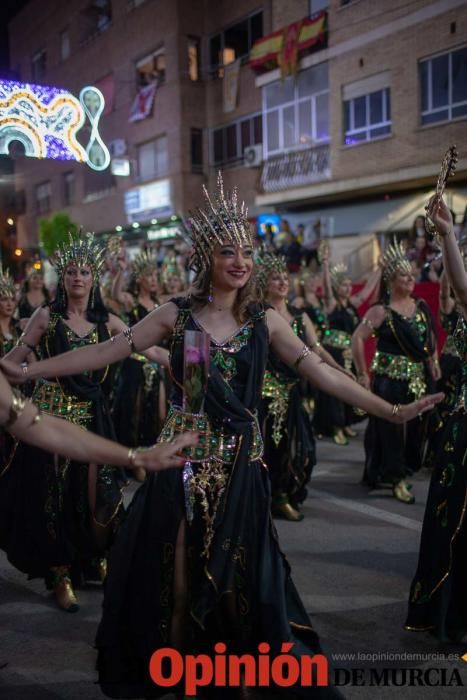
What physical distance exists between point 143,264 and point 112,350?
5449mm

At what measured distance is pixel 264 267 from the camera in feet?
21.6

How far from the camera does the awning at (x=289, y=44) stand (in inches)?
781

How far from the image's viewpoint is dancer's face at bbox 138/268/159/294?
8.44 meters

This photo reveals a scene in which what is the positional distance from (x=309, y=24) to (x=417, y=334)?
53.4ft

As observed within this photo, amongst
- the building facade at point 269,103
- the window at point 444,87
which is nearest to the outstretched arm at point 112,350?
the building facade at point 269,103

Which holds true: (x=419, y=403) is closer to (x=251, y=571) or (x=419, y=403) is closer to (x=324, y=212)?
(x=251, y=571)

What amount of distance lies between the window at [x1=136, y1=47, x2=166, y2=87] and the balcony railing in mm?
7423

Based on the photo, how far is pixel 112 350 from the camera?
331 cm

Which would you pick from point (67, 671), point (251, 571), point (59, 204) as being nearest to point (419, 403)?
point (251, 571)

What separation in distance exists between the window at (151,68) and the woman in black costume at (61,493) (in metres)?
25.3

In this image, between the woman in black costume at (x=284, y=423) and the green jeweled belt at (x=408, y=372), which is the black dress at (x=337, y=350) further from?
the woman in black costume at (x=284, y=423)

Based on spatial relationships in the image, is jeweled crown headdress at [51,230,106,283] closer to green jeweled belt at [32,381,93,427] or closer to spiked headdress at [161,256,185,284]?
green jeweled belt at [32,381,93,427]

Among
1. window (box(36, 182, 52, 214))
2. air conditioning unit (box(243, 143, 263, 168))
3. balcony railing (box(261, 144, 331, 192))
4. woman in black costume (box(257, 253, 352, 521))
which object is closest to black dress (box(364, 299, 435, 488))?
woman in black costume (box(257, 253, 352, 521))

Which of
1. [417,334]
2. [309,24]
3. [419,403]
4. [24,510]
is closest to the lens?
[419,403]
